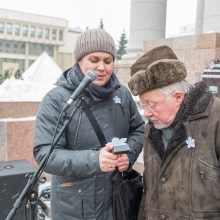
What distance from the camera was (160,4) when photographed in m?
12.3

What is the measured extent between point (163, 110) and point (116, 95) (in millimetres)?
541

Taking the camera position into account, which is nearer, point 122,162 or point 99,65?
point 122,162

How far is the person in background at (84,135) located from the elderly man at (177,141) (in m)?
0.24

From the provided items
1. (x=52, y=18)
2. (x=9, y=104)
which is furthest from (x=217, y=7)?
(x=52, y=18)

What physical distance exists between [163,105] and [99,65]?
0.56 meters

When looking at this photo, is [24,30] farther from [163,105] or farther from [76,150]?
[163,105]

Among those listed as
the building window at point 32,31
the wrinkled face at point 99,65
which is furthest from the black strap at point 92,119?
the building window at point 32,31

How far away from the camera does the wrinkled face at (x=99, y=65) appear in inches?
94.0

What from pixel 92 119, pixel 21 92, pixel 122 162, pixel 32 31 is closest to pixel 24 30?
pixel 32 31

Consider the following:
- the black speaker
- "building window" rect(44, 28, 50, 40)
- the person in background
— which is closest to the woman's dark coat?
the person in background

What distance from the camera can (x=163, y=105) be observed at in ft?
6.68

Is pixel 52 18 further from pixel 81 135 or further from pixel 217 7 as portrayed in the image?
pixel 81 135

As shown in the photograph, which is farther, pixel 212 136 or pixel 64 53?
pixel 64 53

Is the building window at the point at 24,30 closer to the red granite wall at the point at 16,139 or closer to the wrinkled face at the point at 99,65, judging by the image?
the red granite wall at the point at 16,139
